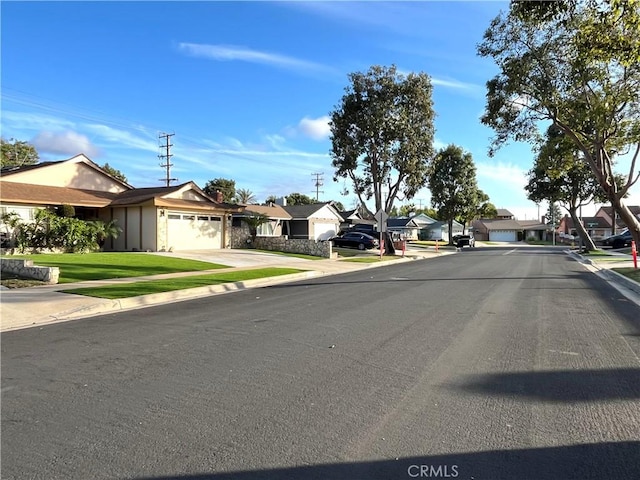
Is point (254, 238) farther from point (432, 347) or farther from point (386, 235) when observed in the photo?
point (432, 347)

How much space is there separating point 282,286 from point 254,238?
751 inches

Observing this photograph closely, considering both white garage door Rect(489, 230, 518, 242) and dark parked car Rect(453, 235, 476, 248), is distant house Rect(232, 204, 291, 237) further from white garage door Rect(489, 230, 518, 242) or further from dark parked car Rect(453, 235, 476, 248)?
white garage door Rect(489, 230, 518, 242)

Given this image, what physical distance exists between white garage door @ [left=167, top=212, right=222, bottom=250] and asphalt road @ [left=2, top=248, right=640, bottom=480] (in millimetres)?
19680

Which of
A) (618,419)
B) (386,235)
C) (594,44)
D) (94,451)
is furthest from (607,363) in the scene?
(386,235)

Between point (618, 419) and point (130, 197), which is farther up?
point (130, 197)

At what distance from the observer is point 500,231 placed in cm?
10244

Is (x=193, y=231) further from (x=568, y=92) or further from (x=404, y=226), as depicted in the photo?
(x=404, y=226)

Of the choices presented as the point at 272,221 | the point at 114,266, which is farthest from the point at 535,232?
the point at 114,266

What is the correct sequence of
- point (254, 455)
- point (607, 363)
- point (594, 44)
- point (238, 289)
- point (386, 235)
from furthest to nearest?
point (386, 235)
point (238, 289)
point (594, 44)
point (607, 363)
point (254, 455)

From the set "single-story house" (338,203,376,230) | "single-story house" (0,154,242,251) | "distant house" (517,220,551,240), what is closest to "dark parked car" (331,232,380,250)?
"single-story house" (0,154,242,251)

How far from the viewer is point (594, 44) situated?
1073 cm

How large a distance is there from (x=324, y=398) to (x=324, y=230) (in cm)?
4377

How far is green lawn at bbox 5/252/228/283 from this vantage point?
15844 millimetres

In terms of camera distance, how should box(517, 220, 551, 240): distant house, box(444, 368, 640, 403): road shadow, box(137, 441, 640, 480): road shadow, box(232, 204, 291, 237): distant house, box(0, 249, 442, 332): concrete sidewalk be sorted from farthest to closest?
box(517, 220, 551, 240): distant house, box(232, 204, 291, 237): distant house, box(0, 249, 442, 332): concrete sidewalk, box(444, 368, 640, 403): road shadow, box(137, 441, 640, 480): road shadow
